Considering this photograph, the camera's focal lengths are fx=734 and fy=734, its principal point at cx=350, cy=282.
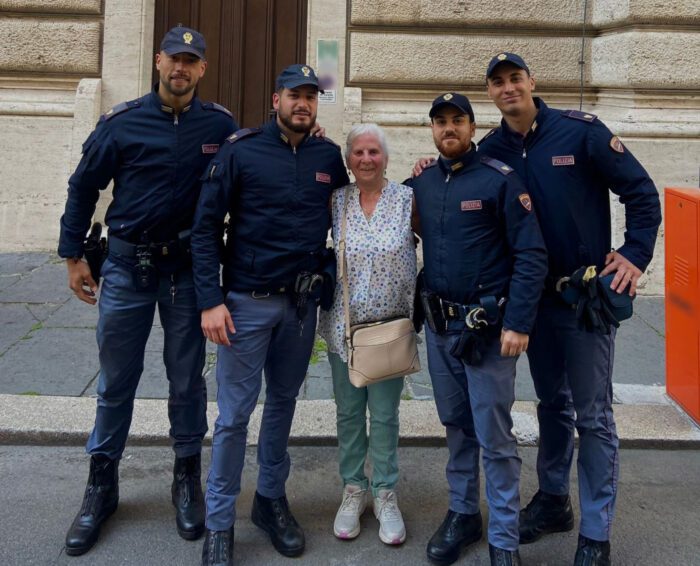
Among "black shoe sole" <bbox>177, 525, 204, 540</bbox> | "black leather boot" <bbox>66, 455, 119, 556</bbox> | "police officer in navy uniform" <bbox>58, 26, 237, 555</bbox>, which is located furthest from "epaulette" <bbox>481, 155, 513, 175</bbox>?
"black leather boot" <bbox>66, 455, 119, 556</bbox>

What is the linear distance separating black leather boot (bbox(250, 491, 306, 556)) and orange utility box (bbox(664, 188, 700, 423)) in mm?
2581

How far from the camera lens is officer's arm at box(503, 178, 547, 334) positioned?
9.40 ft

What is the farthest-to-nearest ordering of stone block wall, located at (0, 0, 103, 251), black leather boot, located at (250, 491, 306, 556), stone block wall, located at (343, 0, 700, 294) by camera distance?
stone block wall, located at (0, 0, 103, 251), stone block wall, located at (343, 0, 700, 294), black leather boot, located at (250, 491, 306, 556)

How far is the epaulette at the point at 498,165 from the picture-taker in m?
2.96

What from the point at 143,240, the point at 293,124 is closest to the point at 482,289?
the point at 293,124

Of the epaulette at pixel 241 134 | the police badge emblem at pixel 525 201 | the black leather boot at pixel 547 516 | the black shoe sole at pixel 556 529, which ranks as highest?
the epaulette at pixel 241 134

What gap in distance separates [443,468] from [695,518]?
126 centimetres

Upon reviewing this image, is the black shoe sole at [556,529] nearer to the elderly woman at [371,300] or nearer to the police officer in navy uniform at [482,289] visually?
the police officer in navy uniform at [482,289]

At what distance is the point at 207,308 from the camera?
10.0ft

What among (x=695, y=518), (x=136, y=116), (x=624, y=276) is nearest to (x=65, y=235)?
(x=136, y=116)

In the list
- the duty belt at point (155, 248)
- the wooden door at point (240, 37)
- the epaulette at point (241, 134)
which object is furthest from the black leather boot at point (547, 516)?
the wooden door at point (240, 37)

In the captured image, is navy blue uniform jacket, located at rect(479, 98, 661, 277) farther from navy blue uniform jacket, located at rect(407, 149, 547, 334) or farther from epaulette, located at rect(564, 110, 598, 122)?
navy blue uniform jacket, located at rect(407, 149, 547, 334)

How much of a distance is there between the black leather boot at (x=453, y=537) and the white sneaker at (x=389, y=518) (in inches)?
5.9

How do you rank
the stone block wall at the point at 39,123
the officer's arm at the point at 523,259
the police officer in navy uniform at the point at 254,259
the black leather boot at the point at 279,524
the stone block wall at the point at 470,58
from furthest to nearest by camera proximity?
the stone block wall at the point at 39,123
the stone block wall at the point at 470,58
the black leather boot at the point at 279,524
the police officer in navy uniform at the point at 254,259
the officer's arm at the point at 523,259
